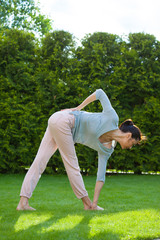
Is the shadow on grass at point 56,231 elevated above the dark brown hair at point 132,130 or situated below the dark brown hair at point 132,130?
below

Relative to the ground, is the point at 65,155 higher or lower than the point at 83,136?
lower

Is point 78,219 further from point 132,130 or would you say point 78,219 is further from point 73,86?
point 73,86

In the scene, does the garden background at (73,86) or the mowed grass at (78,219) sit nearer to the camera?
the mowed grass at (78,219)

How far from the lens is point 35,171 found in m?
3.93

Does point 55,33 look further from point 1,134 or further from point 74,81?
point 1,134

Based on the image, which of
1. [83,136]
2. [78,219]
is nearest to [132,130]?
[83,136]

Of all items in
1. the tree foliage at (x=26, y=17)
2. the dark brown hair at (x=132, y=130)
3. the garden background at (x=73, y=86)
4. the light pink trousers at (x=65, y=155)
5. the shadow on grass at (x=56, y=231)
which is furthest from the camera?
the tree foliage at (x=26, y=17)

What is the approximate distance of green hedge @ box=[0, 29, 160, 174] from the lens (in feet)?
30.0

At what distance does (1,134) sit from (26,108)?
1.08 meters

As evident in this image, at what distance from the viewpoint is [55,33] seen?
9945mm

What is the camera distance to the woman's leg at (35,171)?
3850 mm

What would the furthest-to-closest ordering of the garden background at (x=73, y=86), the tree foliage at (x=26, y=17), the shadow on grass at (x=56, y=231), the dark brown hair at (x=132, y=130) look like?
the tree foliage at (x=26, y=17), the garden background at (x=73, y=86), the dark brown hair at (x=132, y=130), the shadow on grass at (x=56, y=231)

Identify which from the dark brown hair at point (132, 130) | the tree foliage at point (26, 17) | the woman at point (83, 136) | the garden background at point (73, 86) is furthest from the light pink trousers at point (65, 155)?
the tree foliage at point (26, 17)

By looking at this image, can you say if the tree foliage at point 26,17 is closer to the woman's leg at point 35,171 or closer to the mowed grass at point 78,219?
the mowed grass at point 78,219
